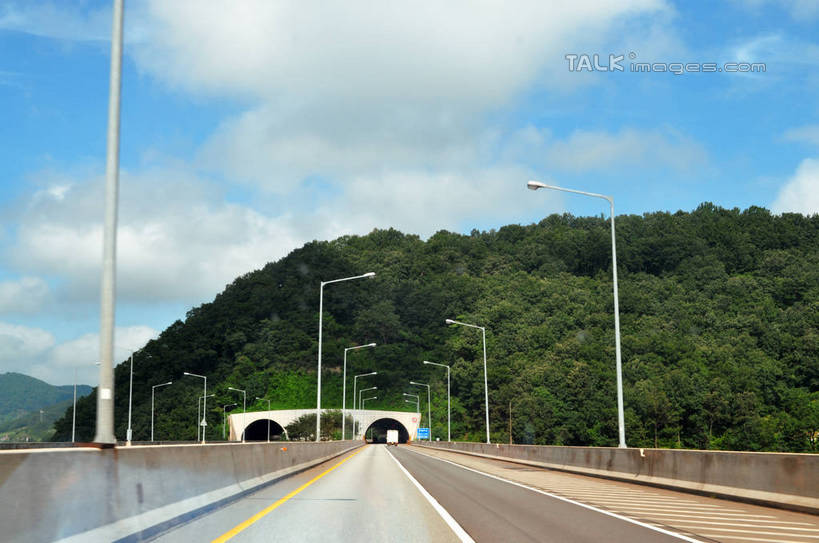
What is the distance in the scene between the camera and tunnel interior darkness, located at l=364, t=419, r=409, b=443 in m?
170

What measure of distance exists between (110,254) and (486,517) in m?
7.27

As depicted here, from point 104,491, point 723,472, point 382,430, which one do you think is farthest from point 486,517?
point 382,430

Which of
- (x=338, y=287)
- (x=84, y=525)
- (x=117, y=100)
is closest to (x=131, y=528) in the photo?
(x=84, y=525)

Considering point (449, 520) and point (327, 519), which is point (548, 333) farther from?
point (327, 519)

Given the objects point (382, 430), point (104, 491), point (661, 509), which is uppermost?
point (104, 491)

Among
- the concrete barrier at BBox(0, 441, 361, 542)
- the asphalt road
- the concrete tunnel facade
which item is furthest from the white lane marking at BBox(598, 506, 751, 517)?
the concrete tunnel facade

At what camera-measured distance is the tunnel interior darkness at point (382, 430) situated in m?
170

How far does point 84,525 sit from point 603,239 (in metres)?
158

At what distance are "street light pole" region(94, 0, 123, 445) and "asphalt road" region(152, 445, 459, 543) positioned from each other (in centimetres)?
169

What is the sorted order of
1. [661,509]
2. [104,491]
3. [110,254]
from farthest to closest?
[661,509]
[110,254]
[104,491]

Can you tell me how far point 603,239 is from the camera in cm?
15950

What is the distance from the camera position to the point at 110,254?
10.2 meters

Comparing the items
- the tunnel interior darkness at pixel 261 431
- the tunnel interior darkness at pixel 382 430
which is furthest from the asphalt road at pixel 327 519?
the tunnel interior darkness at pixel 382 430

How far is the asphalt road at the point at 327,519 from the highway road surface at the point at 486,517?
0.01 m
